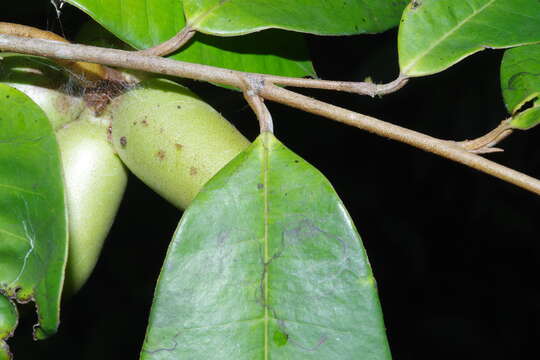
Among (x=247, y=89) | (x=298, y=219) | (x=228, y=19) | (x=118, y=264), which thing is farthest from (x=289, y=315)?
(x=118, y=264)

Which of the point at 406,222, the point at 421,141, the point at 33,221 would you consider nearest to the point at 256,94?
the point at 421,141

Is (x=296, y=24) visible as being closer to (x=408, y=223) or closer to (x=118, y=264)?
(x=118, y=264)

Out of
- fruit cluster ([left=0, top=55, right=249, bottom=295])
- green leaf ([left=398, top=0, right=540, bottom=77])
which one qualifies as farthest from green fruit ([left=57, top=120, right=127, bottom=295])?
green leaf ([left=398, top=0, right=540, bottom=77])

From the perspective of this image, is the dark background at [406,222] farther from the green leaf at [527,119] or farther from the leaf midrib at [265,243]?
the green leaf at [527,119]

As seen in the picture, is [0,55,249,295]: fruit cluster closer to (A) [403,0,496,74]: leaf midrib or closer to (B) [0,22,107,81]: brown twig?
(B) [0,22,107,81]: brown twig

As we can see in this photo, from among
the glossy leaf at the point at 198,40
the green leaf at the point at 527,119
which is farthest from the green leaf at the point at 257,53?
the green leaf at the point at 527,119
